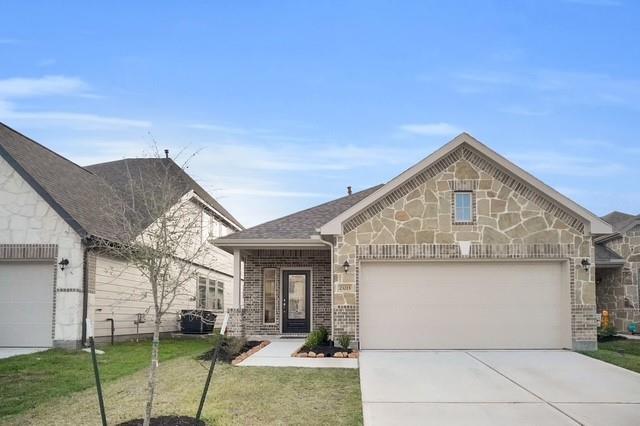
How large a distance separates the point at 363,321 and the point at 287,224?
5.01 metres

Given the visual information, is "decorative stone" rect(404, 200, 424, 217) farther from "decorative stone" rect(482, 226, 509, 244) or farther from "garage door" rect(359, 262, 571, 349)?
"decorative stone" rect(482, 226, 509, 244)

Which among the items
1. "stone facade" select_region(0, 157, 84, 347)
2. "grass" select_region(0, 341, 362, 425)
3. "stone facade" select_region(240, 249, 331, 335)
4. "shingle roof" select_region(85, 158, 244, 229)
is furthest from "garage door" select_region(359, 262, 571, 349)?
"shingle roof" select_region(85, 158, 244, 229)

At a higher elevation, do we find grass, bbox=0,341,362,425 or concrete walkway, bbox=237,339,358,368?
concrete walkway, bbox=237,339,358,368

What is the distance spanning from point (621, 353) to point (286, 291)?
32.8ft

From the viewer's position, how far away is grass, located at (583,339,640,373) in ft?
44.1

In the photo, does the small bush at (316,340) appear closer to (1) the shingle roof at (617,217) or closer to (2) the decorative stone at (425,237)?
(2) the decorative stone at (425,237)

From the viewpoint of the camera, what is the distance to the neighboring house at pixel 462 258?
15664 mm

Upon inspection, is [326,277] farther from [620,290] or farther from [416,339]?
[620,290]

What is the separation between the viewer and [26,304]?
54.0 feet

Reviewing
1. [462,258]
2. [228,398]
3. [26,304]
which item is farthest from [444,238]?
[26,304]

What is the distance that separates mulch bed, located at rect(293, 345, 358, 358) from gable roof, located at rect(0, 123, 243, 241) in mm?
5678

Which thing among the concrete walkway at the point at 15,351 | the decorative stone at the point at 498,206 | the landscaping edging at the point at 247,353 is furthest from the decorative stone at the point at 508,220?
the concrete walkway at the point at 15,351

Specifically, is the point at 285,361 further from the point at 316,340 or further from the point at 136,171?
the point at 136,171

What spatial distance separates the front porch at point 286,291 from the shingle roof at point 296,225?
1071mm
